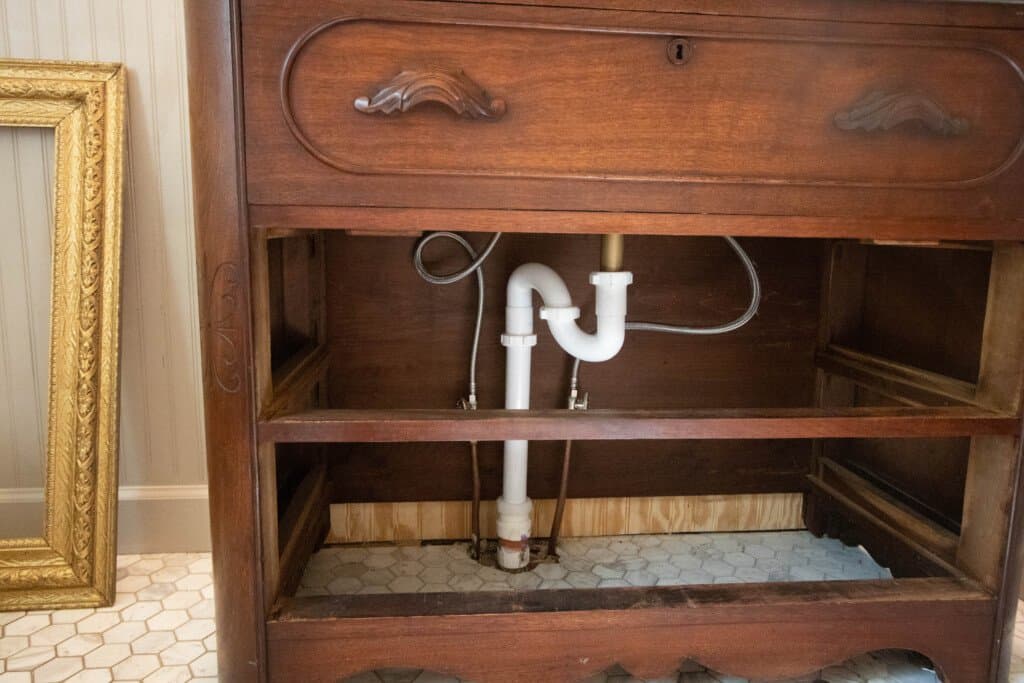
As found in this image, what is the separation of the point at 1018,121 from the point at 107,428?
1180mm

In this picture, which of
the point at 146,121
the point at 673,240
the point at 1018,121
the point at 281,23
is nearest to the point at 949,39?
the point at 1018,121

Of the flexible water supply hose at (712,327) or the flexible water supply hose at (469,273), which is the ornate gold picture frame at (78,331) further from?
the flexible water supply hose at (712,327)

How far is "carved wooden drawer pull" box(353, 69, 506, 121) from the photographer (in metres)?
0.63

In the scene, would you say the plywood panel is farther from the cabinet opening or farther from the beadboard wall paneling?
the beadboard wall paneling

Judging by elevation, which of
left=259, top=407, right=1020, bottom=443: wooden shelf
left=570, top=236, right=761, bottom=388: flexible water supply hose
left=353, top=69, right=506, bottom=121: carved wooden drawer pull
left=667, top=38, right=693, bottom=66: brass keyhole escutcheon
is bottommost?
left=259, top=407, right=1020, bottom=443: wooden shelf

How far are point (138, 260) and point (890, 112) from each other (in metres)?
1.02

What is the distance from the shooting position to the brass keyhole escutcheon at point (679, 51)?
67 cm

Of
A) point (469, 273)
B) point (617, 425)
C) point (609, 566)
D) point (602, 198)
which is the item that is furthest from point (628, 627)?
Answer: point (469, 273)

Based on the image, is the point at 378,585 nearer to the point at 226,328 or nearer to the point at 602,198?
the point at 226,328

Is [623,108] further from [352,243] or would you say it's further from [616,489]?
[616,489]

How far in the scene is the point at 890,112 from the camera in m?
0.68

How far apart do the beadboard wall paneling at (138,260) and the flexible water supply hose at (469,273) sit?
13.5 inches

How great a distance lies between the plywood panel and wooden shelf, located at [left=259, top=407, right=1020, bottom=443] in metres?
0.49

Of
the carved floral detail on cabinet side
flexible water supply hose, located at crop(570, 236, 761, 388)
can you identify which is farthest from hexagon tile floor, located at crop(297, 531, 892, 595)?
the carved floral detail on cabinet side
